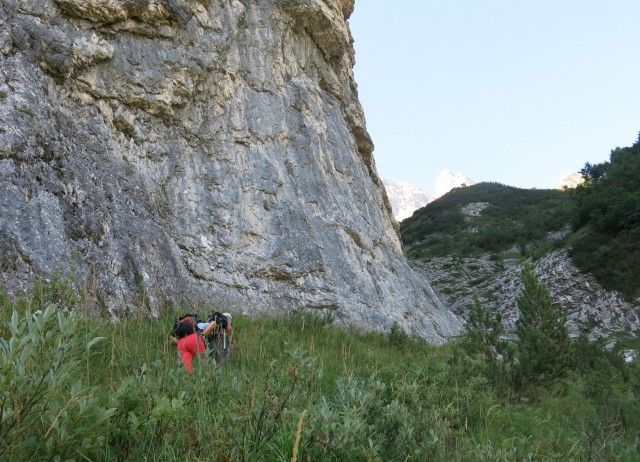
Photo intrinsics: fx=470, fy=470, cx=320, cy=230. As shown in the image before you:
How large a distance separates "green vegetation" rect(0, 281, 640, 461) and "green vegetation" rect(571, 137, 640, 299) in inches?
588

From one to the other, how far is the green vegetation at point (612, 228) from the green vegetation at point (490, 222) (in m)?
4.15

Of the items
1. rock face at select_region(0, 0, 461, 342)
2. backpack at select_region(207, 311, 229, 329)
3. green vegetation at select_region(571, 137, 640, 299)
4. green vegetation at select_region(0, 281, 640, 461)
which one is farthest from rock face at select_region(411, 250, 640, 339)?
backpack at select_region(207, 311, 229, 329)

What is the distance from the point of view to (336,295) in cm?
1052

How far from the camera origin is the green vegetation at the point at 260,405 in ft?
6.12

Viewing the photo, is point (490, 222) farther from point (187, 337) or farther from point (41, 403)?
point (41, 403)

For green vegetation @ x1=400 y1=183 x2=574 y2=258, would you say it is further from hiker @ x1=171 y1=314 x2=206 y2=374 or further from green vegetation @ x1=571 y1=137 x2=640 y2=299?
hiker @ x1=171 y1=314 x2=206 y2=374

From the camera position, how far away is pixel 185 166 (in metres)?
9.83

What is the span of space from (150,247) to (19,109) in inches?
108

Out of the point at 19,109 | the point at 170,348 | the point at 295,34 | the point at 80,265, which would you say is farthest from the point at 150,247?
the point at 295,34

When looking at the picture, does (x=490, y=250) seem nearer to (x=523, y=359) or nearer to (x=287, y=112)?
(x=287, y=112)

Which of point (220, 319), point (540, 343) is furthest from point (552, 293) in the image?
point (220, 319)

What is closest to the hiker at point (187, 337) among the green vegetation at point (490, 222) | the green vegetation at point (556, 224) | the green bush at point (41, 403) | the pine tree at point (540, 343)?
the green bush at point (41, 403)

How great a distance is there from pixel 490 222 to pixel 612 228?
77.1 ft

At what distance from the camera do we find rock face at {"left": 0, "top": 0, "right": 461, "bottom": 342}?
669cm
